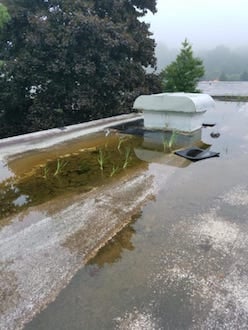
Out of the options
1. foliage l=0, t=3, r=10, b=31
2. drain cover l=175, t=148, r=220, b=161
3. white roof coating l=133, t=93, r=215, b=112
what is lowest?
drain cover l=175, t=148, r=220, b=161

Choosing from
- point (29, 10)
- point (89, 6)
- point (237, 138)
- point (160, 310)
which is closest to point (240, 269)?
point (160, 310)

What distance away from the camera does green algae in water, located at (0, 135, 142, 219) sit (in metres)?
3.12

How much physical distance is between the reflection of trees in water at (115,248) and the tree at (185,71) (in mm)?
8457

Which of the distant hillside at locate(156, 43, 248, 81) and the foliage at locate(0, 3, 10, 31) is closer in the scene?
the foliage at locate(0, 3, 10, 31)

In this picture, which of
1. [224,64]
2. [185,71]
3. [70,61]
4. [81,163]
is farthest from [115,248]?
[224,64]

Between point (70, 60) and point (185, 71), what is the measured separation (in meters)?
4.26

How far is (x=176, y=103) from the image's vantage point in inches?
222

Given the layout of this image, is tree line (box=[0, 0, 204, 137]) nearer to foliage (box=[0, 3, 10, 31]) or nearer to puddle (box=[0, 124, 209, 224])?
foliage (box=[0, 3, 10, 31])

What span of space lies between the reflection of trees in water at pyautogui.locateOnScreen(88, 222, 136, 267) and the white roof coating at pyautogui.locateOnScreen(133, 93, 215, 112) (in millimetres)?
3567

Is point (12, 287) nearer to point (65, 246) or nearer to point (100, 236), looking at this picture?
point (65, 246)

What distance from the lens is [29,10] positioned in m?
7.98

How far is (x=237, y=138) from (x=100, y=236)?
3951 millimetres

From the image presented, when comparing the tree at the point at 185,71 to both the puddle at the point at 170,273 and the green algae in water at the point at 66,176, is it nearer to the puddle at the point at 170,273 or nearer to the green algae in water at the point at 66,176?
the green algae in water at the point at 66,176

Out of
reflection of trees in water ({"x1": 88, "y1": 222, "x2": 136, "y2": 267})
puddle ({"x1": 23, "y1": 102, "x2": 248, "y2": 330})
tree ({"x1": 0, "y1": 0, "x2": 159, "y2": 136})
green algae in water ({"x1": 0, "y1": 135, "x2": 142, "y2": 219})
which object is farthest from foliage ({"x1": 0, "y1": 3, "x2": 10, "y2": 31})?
reflection of trees in water ({"x1": 88, "y1": 222, "x2": 136, "y2": 267})
